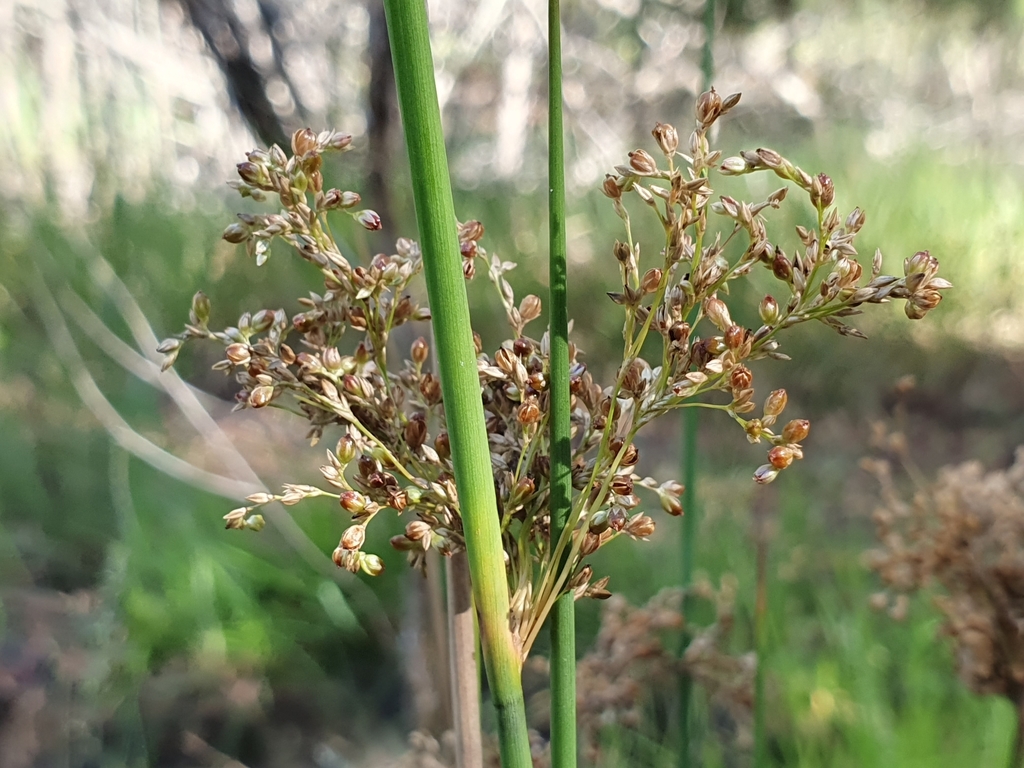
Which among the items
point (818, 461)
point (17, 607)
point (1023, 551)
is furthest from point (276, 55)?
point (818, 461)

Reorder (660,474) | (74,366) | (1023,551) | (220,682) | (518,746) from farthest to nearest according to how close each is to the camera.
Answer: (660,474) → (74,366) → (220,682) → (1023,551) → (518,746)

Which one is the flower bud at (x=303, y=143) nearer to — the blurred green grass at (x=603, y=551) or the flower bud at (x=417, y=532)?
the flower bud at (x=417, y=532)

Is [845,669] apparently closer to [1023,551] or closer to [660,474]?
[1023,551]

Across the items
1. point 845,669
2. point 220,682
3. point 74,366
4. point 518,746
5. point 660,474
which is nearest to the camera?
point 518,746

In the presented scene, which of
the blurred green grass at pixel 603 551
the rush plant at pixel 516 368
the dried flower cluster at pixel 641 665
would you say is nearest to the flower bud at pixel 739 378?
the rush plant at pixel 516 368

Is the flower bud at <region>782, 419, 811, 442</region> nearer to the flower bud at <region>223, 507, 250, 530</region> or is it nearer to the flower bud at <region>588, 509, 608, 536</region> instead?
the flower bud at <region>588, 509, 608, 536</region>

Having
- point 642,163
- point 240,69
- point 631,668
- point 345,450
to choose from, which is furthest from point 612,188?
point 240,69

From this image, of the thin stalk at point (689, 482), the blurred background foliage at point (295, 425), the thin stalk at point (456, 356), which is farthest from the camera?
the blurred background foliage at point (295, 425)

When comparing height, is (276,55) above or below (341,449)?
above
